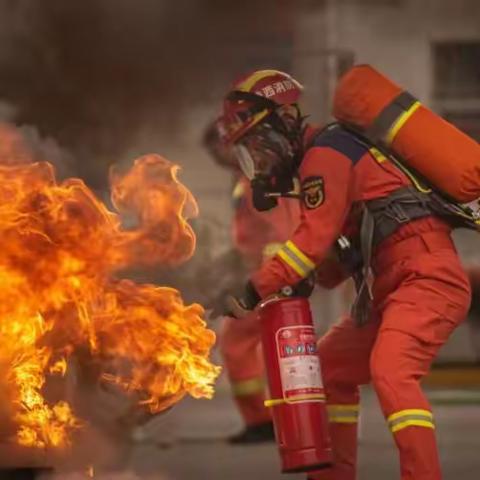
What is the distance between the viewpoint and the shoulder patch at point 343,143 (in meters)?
4.06

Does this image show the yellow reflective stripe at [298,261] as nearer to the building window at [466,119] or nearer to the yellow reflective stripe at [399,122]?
the yellow reflective stripe at [399,122]

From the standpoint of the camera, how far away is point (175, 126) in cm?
641

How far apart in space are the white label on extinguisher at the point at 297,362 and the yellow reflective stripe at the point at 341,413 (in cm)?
17

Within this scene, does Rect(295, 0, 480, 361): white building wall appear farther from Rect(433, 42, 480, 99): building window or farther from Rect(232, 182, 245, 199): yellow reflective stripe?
Rect(232, 182, 245, 199): yellow reflective stripe

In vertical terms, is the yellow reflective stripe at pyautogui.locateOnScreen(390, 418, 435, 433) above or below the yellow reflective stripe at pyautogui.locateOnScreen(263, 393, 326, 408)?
below

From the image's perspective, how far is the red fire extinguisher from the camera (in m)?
4.12

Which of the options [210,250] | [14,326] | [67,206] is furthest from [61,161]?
[210,250]

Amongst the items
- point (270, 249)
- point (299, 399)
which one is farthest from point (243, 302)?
point (270, 249)

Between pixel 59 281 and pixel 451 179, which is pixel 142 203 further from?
pixel 451 179

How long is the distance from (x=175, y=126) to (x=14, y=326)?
245cm

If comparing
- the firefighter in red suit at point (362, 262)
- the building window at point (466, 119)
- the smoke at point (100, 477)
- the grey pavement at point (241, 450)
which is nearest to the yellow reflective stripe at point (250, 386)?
the grey pavement at point (241, 450)

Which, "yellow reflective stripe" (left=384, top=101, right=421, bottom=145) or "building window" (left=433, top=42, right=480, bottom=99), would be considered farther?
"building window" (left=433, top=42, right=480, bottom=99)

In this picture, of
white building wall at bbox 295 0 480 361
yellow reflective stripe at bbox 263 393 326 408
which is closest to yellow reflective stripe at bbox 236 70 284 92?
yellow reflective stripe at bbox 263 393 326 408

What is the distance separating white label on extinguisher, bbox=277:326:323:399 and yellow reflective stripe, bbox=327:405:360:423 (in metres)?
0.17
